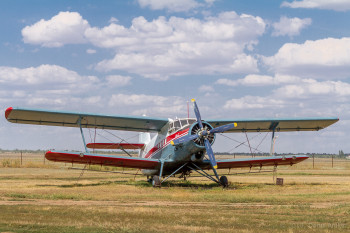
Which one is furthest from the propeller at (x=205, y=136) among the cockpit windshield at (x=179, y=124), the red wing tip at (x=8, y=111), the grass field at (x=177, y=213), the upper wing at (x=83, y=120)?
the red wing tip at (x=8, y=111)

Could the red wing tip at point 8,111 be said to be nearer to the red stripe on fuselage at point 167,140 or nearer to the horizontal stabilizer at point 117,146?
the horizontal stabilizer at point 117,146

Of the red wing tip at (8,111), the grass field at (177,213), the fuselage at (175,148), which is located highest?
the red wing tip at (8,111)

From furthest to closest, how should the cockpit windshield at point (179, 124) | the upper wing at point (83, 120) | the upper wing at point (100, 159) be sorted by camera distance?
the upper wing at point (83, 120) < the cockpit windshield at point (179, 124) < the upper wing at point (100, 159)

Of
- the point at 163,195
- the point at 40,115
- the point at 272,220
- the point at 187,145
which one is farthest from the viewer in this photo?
the point at 40,115

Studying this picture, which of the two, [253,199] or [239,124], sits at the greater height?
[239,124]

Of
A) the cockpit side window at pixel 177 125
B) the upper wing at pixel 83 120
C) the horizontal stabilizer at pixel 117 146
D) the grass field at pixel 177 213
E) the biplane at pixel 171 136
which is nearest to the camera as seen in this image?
the grass field at pixel 177 213

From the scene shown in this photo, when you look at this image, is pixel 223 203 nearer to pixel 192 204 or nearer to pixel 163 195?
pixel 192 204

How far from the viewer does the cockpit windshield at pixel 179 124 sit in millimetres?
23656

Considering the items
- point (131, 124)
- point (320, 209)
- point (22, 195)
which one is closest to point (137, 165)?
point (131, 124)

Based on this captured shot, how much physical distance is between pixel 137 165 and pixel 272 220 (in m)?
13.9

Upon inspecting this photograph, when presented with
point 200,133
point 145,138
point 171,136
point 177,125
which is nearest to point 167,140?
point 171,136

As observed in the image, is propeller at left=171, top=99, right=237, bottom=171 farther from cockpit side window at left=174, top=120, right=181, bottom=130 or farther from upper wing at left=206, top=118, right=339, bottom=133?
upper wing at left=206, top=118, right=339, bottom=133

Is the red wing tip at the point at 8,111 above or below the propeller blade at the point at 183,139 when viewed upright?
above

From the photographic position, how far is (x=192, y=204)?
55.4 feet
